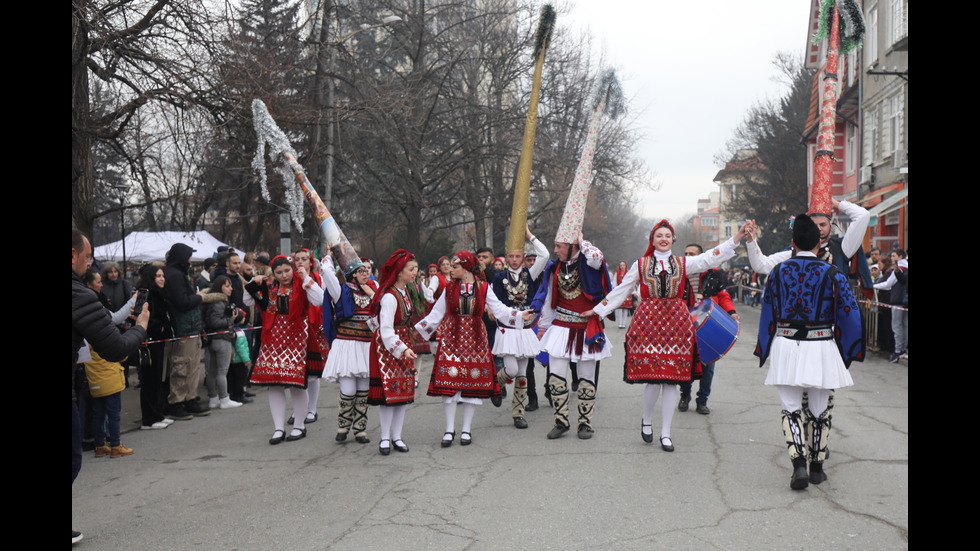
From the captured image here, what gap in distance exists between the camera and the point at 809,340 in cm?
565

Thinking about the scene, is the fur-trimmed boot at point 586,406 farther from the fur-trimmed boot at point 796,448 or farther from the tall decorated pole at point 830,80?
the tall decorated pole at point 830,80

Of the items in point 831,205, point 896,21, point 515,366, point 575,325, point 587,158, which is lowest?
point 515,366

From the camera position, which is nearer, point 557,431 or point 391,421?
point 391,421

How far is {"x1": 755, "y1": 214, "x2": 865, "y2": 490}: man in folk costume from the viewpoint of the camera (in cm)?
556

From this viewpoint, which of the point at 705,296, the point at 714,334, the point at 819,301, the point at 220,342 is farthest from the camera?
the point at 220,342

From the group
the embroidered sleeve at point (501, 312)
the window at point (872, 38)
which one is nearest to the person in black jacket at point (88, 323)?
the embroidered sleeve at point (501, 312)

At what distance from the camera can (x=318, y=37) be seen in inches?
648

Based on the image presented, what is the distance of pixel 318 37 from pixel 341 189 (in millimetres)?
8269

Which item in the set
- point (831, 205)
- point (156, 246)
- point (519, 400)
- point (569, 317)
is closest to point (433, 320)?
point (569, 317)

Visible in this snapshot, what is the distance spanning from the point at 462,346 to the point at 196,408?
396 cm

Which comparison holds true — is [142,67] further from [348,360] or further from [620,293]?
[620,293]

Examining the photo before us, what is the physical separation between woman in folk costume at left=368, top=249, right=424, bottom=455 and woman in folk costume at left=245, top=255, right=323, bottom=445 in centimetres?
93
